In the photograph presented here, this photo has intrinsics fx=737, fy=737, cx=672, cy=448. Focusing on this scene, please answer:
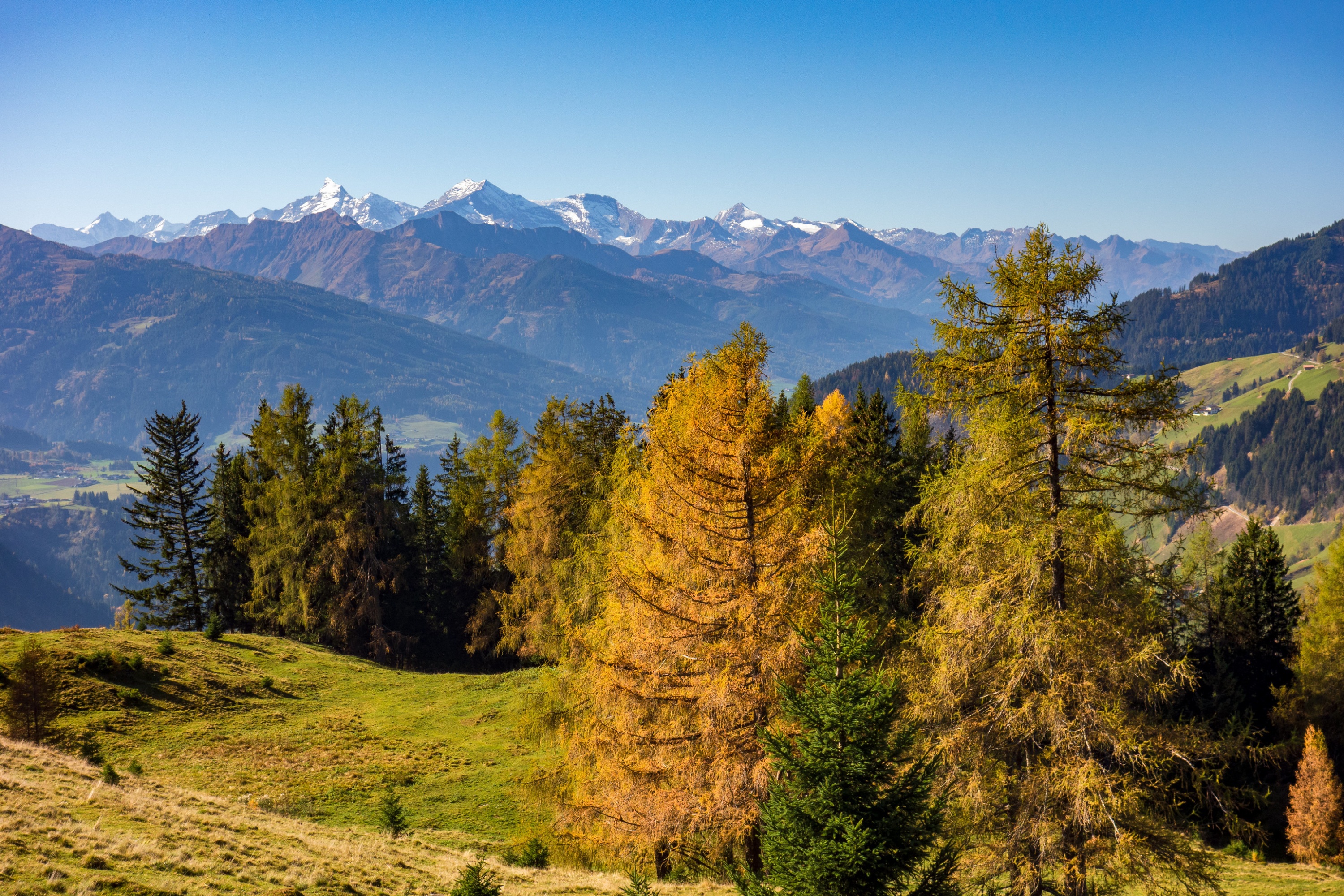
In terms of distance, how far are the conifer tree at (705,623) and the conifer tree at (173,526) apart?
4306cm

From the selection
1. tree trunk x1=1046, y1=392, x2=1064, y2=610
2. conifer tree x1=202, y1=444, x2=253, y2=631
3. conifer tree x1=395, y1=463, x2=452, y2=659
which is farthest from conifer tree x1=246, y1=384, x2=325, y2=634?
tree trunk x1=1046, y1=392, x2=1064, y2=610

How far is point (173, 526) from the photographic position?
160 feet

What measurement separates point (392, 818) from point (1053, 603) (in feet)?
64.3

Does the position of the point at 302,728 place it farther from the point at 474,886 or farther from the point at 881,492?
the point at 881,492

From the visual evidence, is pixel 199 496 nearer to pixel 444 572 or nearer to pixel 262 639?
pixel 262 639

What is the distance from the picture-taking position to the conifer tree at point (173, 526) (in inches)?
1913

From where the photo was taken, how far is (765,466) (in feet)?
53.5

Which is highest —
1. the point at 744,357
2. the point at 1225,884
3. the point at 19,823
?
the point at 744,357

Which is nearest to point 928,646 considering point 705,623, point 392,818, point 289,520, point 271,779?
point 705,623

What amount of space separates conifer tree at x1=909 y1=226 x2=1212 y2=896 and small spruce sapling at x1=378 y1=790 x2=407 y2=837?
1682 centimetres

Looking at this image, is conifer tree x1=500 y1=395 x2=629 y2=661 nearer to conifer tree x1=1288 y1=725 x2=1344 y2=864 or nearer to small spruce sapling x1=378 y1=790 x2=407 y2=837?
small spruce sapling x1=378 y1=790 x2=407 y2=837

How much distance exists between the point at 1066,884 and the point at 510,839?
57.0ft

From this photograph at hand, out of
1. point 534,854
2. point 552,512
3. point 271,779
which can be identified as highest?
point 552,512

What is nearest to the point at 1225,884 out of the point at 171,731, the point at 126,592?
the point at 171,731
